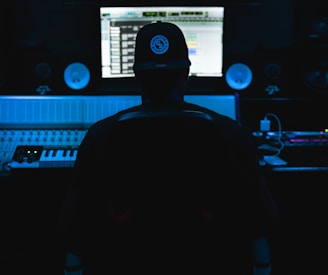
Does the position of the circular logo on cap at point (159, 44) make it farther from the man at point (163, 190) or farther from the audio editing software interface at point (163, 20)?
the audio editing software interface at point (163, 20)

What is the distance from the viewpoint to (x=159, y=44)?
162 centimetres

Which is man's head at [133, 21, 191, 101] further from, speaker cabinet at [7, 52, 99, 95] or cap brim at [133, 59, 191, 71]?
speaker cabinet at [7, 52, 99, 95]

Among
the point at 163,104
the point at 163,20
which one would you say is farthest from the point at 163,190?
the point at 163,20

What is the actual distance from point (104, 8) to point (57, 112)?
2.51ft

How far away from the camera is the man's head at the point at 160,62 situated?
1599 mm

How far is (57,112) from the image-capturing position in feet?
9.24

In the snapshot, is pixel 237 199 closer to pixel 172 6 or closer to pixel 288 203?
pixel 288 203

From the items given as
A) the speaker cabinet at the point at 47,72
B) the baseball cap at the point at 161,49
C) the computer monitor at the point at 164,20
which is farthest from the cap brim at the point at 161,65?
the speaker cabinet at the point at 47,72

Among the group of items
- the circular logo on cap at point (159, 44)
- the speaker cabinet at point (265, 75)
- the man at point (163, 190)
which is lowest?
the man at point (163, 190)

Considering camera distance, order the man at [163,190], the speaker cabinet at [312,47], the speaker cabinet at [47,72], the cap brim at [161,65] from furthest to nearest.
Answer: the speaker cabinet at [47,72], the speaker cabinet at [312,47], the cap brim at [161,65], the man at [163,190]

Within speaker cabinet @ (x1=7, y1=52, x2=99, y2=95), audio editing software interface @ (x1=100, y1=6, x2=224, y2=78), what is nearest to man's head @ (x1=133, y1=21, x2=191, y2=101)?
audio editing software interface @ (x1=100, y1=6, x2=224, y2=78)

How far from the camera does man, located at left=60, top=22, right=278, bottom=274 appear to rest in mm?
1349

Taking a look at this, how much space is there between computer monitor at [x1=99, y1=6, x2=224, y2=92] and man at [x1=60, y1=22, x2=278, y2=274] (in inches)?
58.3

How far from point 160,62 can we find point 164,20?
1613mm
